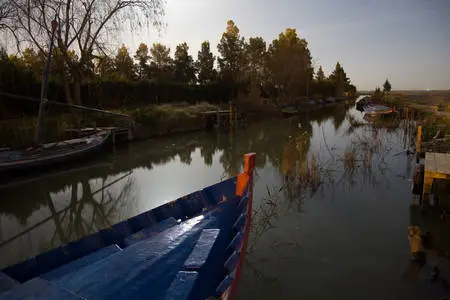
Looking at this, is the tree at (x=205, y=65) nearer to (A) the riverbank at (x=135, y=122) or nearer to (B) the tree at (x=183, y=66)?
(B) the tree at (x=183, y=66)

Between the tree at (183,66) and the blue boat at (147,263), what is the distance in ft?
94.7

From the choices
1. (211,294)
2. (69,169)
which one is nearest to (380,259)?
(211,294)

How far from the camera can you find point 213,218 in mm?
4059

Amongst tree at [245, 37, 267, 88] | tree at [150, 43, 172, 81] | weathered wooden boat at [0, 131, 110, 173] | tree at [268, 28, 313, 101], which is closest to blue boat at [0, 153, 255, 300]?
weathered wooden boat at [0, 131, 110, 173]

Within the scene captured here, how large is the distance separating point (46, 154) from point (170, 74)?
768 inches

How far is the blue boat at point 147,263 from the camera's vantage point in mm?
2543

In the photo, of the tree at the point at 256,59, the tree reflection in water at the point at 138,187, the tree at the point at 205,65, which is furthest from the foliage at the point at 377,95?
the tree reflection in water at the point at 138,187

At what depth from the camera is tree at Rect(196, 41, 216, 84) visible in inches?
1325

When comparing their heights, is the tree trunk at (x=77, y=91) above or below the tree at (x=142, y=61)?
below

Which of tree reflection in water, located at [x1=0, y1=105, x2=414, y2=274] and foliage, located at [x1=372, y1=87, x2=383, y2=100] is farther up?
foliage, located at [x1=372, y1=87, x2=383, y2=100]

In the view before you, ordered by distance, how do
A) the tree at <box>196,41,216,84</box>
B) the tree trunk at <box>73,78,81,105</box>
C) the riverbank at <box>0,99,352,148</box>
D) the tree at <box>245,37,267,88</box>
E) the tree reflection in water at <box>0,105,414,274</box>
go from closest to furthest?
the tree reflection in water at <box>0,105,414,274</box>
the riverbank at <box>0,99,352,148</box>
the tree trunk at <box>73,78,81,105</box>
the tree at <box>196,41,216,84</box>
the tree at <box>245,37,267,88</box>

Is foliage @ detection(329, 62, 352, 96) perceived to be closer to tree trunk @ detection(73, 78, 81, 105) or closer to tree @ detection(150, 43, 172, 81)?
tree @ detection(150, 43, 172, 81)

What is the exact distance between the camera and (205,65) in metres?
34.2

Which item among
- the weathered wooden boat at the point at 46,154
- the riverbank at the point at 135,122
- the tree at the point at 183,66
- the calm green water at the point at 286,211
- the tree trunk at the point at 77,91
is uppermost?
the tree at the point at 183,66
